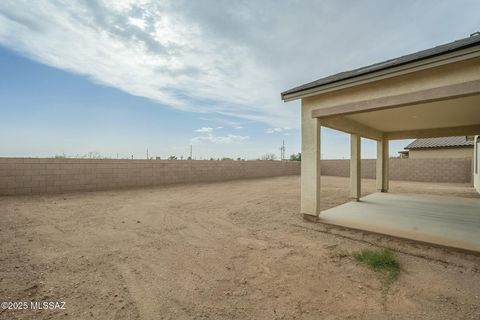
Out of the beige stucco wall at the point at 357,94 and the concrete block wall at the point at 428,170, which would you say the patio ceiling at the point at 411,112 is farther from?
the concrete block wall at the point at 428,170

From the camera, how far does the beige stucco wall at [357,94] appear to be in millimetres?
3105

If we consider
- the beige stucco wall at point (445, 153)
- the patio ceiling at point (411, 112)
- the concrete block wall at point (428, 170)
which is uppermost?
the patio ceiling at point (411, 112)

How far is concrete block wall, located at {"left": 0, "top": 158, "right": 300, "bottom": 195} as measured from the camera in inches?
276

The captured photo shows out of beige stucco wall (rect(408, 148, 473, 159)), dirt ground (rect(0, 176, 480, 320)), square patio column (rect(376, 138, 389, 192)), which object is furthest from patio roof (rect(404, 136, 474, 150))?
dirt ground (rect(0, 176, 480, 320))

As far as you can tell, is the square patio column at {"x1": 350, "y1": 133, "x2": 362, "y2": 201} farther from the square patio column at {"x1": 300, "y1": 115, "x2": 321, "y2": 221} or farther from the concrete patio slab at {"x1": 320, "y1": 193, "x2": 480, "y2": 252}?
the square patio column at {"x1": 300, "y1": 115, "x2": 321, "y2": 221}

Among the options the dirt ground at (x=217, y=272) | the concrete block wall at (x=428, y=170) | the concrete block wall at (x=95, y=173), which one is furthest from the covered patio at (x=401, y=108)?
the concrete block wall at (x=428, y=170)

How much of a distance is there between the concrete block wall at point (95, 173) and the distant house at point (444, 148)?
16171mm

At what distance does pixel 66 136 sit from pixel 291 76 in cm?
1129

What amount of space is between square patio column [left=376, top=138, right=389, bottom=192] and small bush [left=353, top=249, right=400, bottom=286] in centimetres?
730

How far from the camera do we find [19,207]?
559 cm

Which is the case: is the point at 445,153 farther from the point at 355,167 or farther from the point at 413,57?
the point at 413,57

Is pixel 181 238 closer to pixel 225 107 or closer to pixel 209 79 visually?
pixel 209 79

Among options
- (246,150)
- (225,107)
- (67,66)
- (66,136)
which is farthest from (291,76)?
(246,150)

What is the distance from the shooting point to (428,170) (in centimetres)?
1493
